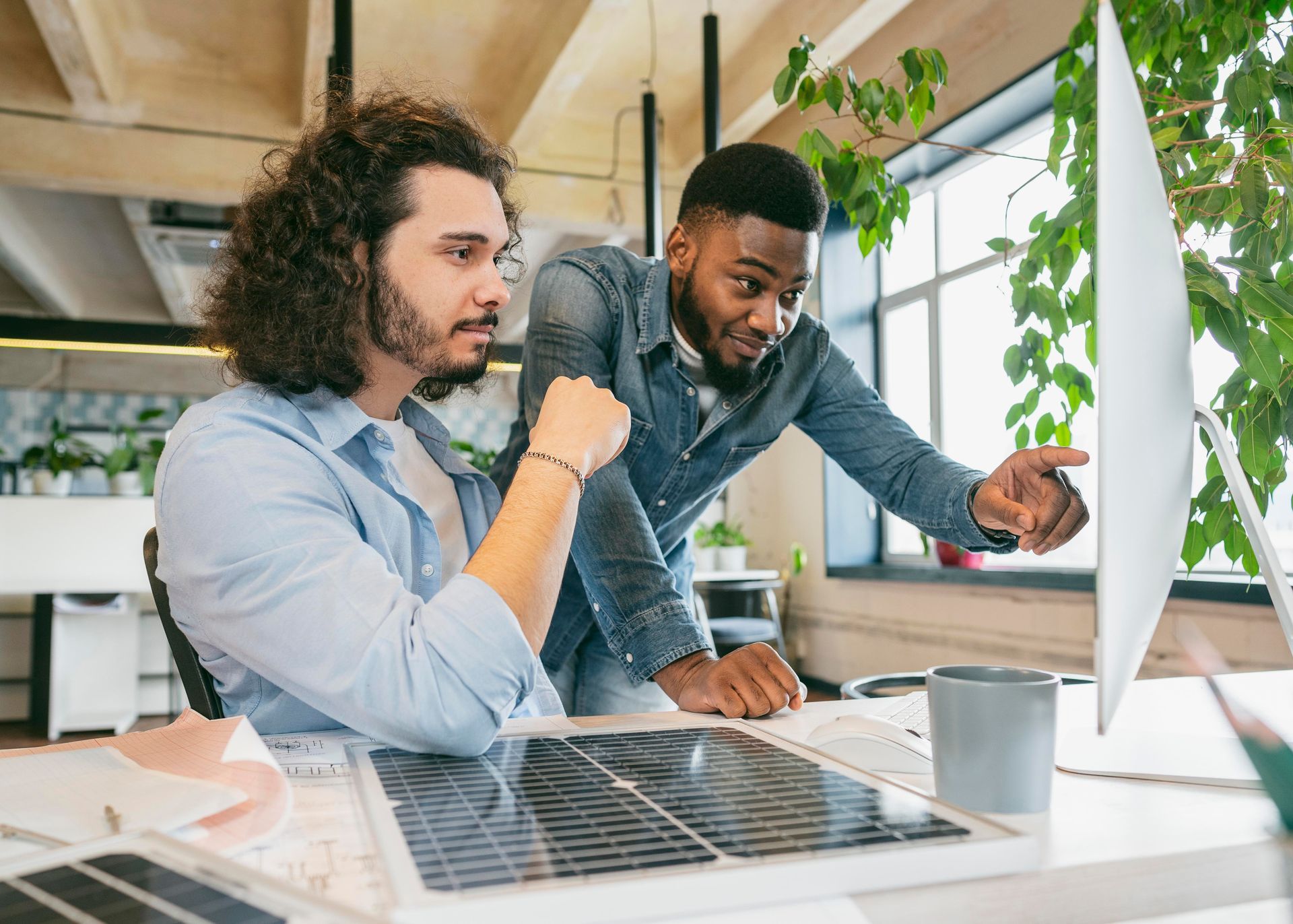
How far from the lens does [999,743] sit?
63cm

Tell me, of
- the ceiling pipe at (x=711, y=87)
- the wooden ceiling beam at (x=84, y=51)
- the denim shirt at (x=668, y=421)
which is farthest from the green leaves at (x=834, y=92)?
the wooden ceiling beam at (x=84, y=51)

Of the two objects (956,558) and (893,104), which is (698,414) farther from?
(956,558)

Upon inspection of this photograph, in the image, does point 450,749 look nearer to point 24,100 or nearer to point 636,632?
point 636,632

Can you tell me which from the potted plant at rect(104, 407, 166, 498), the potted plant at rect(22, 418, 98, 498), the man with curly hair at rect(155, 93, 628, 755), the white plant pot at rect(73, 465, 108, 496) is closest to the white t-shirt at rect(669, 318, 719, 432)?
the man with curly hair at rect(155, 93, 628, 755)

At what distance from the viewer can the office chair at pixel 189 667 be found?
979 mm

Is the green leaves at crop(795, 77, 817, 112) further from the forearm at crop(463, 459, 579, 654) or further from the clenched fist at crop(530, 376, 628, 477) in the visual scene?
the forearm at crop(463, 459, 579, 654)

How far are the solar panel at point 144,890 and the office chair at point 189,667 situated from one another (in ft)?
1.73

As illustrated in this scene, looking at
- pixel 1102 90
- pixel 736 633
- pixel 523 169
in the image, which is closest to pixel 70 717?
pixel 736 633

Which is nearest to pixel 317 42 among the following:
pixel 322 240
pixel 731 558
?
pixel 731 558

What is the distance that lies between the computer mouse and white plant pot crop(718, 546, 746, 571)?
4778 mm

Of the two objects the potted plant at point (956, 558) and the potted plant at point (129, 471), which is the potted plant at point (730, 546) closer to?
the potted plant at point (956, 558)

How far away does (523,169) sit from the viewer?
5.70 metres

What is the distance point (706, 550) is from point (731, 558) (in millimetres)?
150

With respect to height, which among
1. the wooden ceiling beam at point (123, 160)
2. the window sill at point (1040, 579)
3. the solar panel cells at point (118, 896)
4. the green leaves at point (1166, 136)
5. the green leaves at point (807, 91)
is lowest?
the window sill at point (1040, 579)
